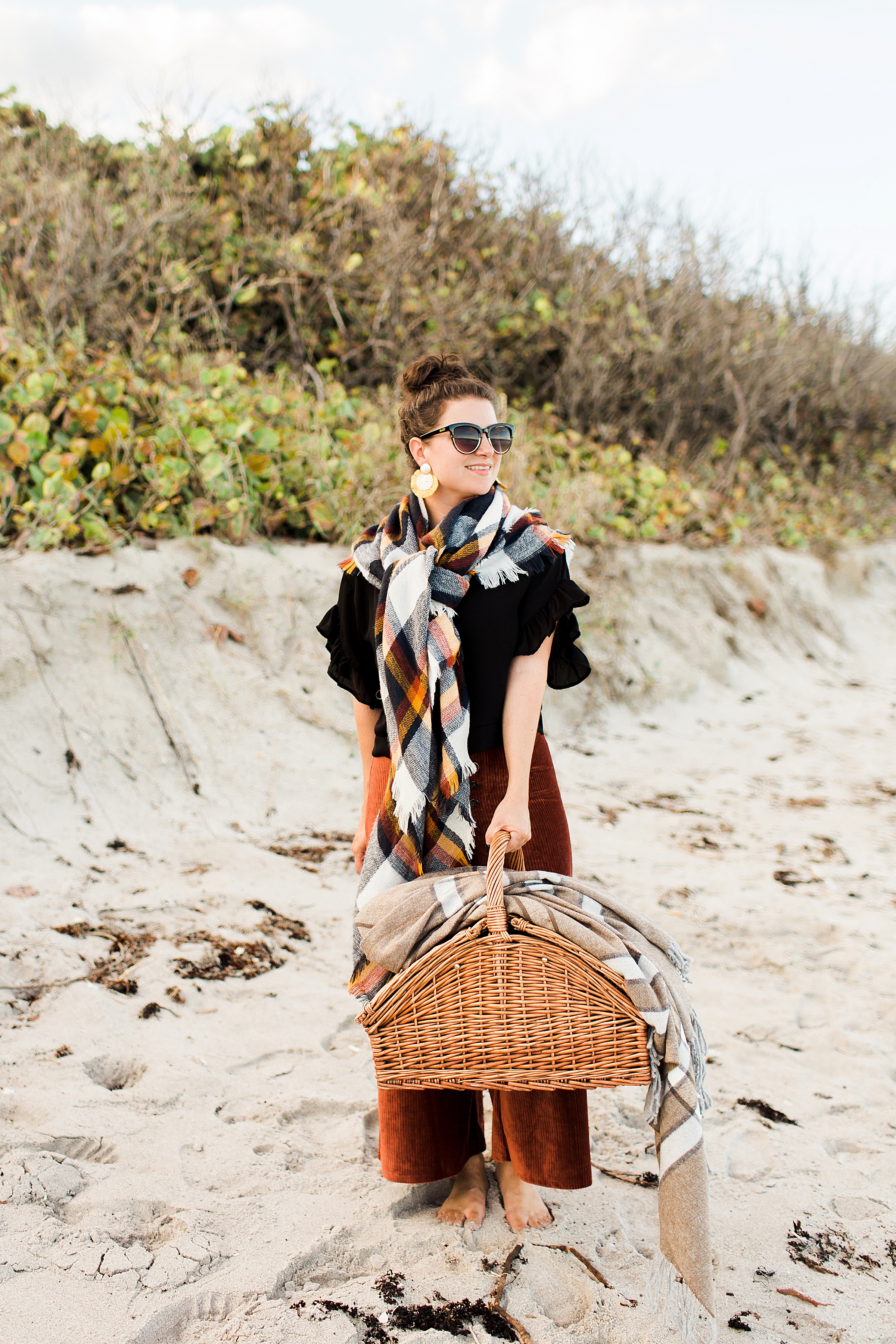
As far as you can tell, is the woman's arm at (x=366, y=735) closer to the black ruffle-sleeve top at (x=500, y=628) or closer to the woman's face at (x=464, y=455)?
the black ruffle-sleeve top at (x=500, y=628)

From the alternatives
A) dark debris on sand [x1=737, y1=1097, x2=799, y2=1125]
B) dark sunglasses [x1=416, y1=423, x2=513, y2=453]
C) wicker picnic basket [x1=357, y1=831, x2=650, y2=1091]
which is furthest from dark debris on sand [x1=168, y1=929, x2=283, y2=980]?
dark sunglasses [x1=416, y1=423, x2=513, y2=453]

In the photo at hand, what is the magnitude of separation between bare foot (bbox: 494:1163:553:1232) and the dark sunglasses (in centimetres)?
163

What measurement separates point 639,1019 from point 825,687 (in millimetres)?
6699

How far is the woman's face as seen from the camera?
1.97 metres

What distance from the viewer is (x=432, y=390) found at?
2.01 metres

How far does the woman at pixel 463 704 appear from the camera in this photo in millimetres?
1916

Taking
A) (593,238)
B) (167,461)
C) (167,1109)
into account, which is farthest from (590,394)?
(167,1109)

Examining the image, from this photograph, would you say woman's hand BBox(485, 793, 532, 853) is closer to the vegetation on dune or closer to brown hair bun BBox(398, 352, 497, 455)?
brown hair bun BBox(398, 352, 497, 455)

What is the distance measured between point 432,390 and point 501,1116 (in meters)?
1.65

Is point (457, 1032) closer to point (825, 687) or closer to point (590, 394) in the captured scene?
point (825, 687)

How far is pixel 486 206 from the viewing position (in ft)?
28.2

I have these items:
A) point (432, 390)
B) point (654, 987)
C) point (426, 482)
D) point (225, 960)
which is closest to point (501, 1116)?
point (654, 987)

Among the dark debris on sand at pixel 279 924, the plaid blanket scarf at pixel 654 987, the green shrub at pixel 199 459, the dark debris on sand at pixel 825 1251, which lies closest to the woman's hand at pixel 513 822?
the plaid blanket scarf at pixel 654 987

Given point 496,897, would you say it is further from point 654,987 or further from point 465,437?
point 465,437
